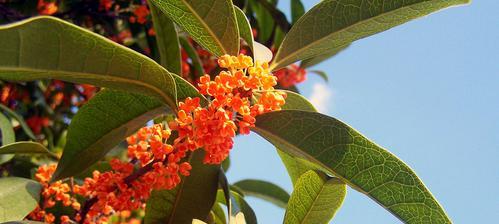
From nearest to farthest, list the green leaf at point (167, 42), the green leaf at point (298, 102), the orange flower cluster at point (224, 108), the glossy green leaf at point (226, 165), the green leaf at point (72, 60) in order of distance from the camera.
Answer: the green leaf at point (72, 60) → the orange flower cluster at point (224, 108) → the green leaf at point (298, 102) → the green leaf at point (167, 42) → the glossy green leaf at point (226, 165)

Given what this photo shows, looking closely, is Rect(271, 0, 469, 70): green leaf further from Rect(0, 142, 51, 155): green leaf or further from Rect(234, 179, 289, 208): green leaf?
Rect(234, 179, 289, 208): green leaf

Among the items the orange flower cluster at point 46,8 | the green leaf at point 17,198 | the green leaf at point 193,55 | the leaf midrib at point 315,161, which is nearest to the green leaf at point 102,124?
the green leaf at point 17,198

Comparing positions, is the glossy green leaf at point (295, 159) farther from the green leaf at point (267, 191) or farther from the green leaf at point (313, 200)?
the green leaf at point (267, 191)

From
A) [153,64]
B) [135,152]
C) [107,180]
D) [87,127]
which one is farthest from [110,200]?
[153,64]

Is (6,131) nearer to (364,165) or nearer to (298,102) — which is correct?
(298,102)

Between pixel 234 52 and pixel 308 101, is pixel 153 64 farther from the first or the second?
pixel 308 101

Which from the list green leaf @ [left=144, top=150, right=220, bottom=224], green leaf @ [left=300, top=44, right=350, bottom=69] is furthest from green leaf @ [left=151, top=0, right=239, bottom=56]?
green leaf @ [left=300, top=44, right=350, bottom=69]

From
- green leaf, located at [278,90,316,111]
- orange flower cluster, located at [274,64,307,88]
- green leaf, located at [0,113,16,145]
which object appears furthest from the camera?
orange flower cluster, located at [274,64,307,88]

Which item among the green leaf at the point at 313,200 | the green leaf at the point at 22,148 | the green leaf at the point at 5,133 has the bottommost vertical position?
the green leaf at the point at 22,148

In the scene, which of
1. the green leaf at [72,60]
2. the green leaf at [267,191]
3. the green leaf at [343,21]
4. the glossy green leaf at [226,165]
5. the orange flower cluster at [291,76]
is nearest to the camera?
the green leaf at [72,60]
